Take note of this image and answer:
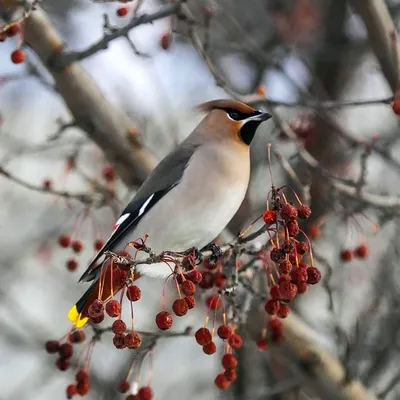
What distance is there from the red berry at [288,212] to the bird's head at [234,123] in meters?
1.10

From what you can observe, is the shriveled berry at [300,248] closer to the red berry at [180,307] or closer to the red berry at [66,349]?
the red berry at [180,307]

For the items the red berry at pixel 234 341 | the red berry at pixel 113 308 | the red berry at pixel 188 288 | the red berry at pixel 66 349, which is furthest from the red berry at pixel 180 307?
the red berry at pixel 66 349

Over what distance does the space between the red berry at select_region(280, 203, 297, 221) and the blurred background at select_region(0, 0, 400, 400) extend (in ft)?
2.99

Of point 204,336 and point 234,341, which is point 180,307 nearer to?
point 204,336

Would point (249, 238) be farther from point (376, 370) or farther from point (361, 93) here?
point (361, 93)

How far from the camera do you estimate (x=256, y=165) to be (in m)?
4.52

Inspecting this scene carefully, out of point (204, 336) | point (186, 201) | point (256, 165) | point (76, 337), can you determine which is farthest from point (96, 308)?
point (256, 165)

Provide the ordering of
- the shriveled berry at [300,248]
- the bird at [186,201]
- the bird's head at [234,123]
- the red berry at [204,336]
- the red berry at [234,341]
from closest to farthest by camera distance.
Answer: the shriveled berry at [300,248]
the red berry at [204,336]
the red berry at [234,341]
the bird at [186,201]
the bird's head at [234,123]

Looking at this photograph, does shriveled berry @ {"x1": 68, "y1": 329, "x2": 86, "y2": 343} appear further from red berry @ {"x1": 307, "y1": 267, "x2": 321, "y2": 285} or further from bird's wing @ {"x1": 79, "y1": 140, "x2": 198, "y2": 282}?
red berry @ {"x1": 307, "y1": 267, "x2": 321, "y2": 285}

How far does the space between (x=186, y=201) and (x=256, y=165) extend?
1944 millimetres

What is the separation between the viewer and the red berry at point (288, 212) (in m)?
1.75

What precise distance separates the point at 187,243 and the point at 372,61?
9.44 feet

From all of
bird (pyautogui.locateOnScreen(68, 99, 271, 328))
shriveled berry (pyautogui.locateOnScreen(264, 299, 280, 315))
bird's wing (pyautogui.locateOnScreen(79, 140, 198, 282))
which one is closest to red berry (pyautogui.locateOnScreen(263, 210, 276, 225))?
shriveled berry (pyautogui.locateOnScreen(264, 299, 280, 315))

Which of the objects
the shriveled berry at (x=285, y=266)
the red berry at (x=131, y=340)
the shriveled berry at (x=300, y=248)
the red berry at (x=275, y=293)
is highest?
the red berry at (x=131, y=340)
